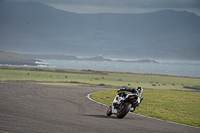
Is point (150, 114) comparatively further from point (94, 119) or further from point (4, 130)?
point (4, 130)

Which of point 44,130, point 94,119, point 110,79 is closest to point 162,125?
point 94,119

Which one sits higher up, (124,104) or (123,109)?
(124,104)

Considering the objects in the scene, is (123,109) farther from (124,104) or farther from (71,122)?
(71,122)

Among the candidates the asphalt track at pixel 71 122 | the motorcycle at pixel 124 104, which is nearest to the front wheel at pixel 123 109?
the motorcycle at pixel 124 104

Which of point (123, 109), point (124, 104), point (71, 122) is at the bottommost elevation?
point (71, 122)

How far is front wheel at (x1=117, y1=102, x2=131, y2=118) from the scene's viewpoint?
590 inches

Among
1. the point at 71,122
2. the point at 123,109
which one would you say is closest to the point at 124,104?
the point at 123,109

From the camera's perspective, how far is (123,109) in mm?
15047

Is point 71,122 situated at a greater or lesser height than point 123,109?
lesser

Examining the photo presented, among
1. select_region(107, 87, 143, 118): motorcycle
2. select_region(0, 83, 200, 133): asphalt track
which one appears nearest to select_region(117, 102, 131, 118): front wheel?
select_region(107, 87, 143, 118): motorcycle

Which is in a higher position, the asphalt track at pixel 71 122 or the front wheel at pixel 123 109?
the front wheel at pixel 123 109

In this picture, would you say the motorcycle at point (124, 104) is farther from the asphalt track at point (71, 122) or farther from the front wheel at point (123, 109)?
the asphalt track at point (71, 122)

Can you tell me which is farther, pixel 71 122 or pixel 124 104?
pixel 124 104

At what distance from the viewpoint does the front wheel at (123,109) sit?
49.1 feet
